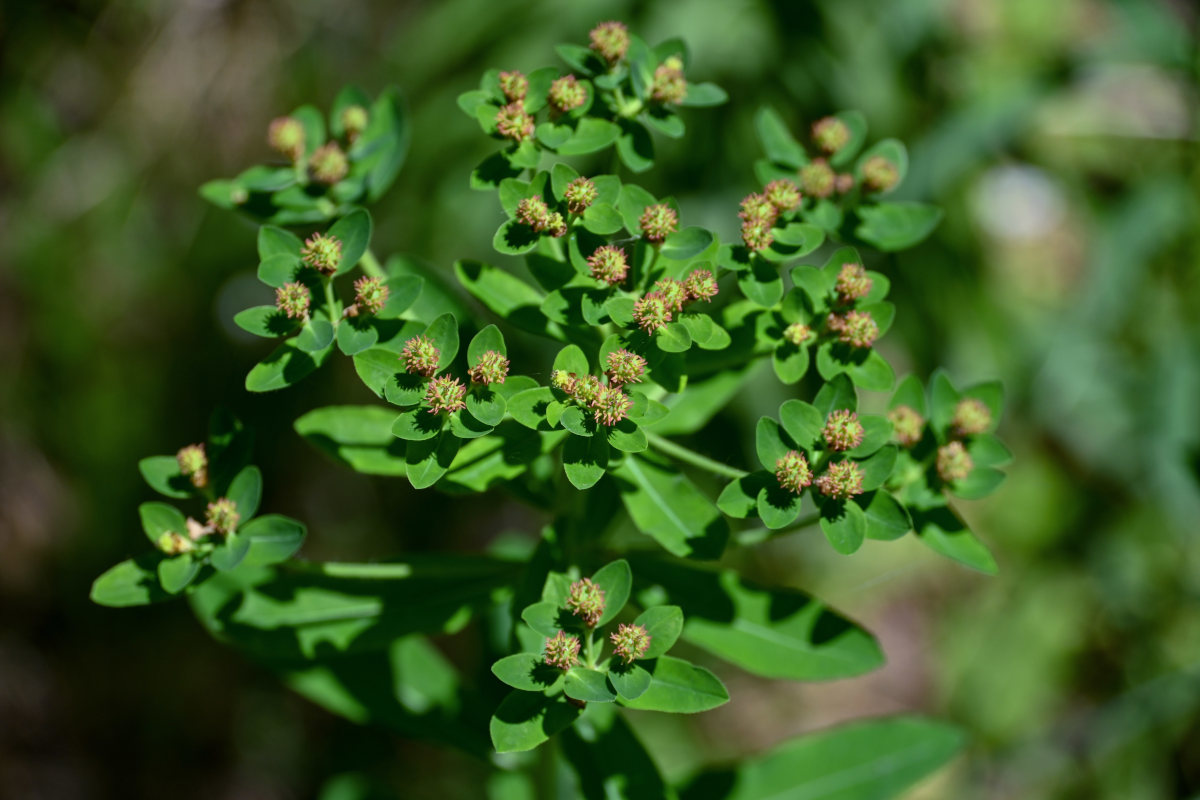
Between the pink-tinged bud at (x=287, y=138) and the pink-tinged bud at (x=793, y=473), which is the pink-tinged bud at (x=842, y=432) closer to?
the pink-tinged bud at (x=793, y=473)

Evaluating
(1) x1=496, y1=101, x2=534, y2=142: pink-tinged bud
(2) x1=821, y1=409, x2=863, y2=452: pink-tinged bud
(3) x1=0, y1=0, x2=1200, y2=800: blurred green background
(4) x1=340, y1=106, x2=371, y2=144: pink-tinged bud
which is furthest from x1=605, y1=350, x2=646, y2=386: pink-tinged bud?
(3) x1=0, y1=0, x2=1200, y2=800: blurred green background

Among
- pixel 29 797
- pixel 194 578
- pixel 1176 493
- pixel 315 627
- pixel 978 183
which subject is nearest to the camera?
pixel 194 578

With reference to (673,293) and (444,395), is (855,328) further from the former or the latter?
(444,395)

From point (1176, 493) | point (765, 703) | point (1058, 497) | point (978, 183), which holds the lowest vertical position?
point (765, 703)

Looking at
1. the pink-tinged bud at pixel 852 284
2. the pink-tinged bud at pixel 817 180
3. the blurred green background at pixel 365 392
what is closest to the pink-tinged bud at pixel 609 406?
the pink-tinged bud at pixel 852 284

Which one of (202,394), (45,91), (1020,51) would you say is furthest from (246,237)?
(1020,51)

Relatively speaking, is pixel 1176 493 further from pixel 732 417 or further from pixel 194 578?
pixel 194 578

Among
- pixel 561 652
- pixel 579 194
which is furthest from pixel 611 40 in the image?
pixel 561 652
